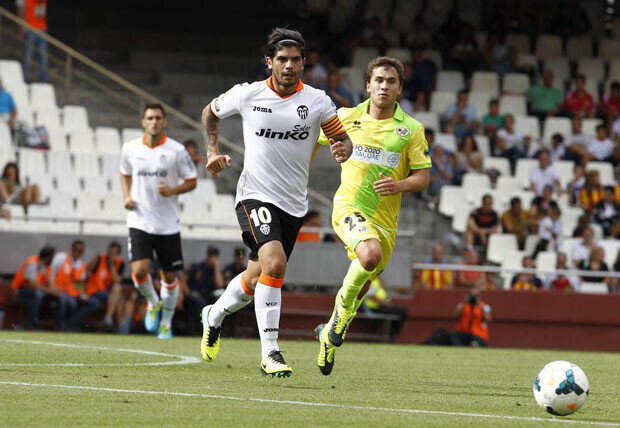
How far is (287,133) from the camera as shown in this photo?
9656 millimetres

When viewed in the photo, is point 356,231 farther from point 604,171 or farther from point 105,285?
point 604,171

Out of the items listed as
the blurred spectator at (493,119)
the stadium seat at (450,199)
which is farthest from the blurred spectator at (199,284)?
the blurred spectator at (493,119)

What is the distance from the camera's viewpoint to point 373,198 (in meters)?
10.8

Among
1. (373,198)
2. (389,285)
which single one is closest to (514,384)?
(373,198)

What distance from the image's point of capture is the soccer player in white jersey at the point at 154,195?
14938 millimetres

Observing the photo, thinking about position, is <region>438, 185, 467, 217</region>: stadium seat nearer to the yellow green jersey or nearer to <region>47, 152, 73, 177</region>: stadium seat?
<region>47, 152, 73, 177</region>: stadium seat

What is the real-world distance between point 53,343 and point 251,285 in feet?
12.6

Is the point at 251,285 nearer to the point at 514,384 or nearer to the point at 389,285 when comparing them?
the point at 514,384

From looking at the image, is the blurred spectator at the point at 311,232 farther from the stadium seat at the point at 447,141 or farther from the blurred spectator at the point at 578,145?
the blurred spectator at the point at 578,145

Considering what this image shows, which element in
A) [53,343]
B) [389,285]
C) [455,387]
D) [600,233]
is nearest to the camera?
[455,387]

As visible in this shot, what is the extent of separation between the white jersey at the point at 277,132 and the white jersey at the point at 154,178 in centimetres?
538

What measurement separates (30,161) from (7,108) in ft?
3.45

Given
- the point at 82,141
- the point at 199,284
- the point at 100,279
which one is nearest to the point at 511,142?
the point at 199,284

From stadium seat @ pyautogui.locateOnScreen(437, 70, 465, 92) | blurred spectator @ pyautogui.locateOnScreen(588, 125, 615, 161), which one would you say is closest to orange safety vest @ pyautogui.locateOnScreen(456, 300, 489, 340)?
blurred spectator @ pyautogui.locateOnScreen(588, 125, 615, 161)
